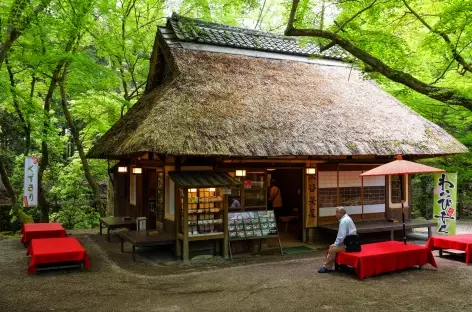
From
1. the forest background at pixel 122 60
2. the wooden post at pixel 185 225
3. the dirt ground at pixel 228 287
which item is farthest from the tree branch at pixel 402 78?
the wooden post at pixel 185 225

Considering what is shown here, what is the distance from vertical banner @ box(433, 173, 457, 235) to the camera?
37.0 ft

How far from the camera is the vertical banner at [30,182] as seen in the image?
40.0ft

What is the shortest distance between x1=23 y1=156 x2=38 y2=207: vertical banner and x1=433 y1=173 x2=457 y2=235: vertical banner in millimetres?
12514

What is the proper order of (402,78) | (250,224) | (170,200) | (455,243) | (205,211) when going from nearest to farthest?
(402,78), (455,243), (205,211), (250,224), (170,200)

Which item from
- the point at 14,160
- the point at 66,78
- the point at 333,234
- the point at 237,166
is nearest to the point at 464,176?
the point at 333,234

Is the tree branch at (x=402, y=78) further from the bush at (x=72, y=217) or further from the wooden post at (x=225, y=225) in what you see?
the bush at (x=72, y=217)

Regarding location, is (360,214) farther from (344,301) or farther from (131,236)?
(131,236)

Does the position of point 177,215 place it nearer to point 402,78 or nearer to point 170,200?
point 170,200

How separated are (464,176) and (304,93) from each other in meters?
8.09

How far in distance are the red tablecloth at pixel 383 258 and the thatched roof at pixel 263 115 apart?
112 inches

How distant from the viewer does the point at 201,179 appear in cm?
947

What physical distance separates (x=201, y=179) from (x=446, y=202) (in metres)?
7.39

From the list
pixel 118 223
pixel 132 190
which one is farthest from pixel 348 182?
pixel 132 190

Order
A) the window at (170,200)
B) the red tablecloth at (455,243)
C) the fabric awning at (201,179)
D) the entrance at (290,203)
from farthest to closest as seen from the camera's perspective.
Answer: the entrance at (290,203)
the window at (170,200)
the red tablecloth at (455,243)
the fabric awning at (201,179)
